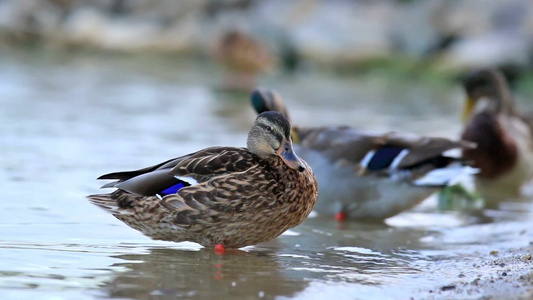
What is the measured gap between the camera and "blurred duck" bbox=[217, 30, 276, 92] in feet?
45.2

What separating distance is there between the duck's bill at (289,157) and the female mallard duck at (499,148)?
117 inches

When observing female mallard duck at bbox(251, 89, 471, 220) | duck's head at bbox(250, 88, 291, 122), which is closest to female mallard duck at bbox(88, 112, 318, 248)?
female mallard duck at bbox(251, 89, 471, 220)

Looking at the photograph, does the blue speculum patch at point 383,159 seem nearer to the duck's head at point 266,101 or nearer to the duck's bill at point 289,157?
the duck's head at point 266,101

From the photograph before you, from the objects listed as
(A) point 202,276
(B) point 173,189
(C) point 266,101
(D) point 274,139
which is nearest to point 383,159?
(C) point 266,101

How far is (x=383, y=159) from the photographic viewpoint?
5957mm

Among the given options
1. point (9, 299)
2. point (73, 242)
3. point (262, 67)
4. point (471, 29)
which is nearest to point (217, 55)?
point (262, 67)

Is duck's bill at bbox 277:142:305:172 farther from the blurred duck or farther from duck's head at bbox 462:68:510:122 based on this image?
the blurred duck

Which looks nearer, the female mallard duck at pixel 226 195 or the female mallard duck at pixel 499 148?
the female mallard duck at pixel 226 195

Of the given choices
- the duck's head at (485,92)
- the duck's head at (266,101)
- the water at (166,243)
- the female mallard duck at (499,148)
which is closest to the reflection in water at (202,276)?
the water at (166,243)

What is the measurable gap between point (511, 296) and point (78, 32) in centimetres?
1505

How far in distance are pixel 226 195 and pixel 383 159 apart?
176 centimetres

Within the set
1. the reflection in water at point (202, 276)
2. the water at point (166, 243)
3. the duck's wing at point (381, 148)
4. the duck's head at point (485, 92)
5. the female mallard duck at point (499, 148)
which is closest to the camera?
the reflection in water at point (202, 276)

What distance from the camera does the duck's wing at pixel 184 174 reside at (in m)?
4.60

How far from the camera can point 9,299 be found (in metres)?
3.58
